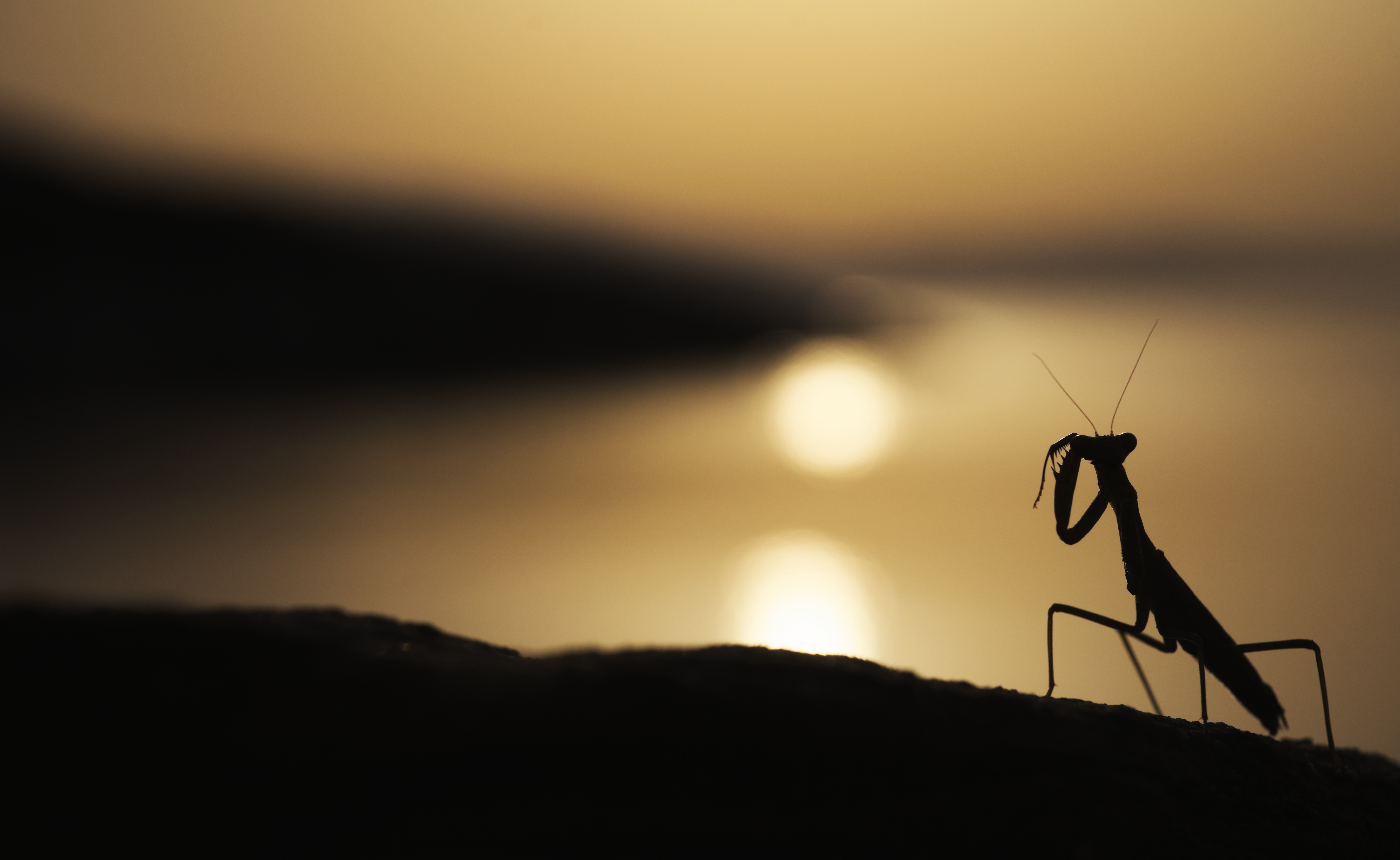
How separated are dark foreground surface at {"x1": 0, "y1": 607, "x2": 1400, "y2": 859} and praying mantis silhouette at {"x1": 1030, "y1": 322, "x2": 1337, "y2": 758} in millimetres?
1835

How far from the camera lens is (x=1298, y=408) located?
114 feet

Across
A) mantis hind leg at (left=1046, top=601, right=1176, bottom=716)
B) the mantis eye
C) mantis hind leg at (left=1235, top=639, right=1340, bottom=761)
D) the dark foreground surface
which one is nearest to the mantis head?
the mantis eye

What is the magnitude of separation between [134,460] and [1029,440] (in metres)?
29.6

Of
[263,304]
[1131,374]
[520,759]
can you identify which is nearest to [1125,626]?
[1131,374]

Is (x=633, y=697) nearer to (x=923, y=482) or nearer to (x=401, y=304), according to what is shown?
(x=923, y=482)

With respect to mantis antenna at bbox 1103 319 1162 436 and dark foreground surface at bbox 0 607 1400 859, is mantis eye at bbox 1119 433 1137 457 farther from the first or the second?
dark foreground surface at bbox 0 607 1400 859

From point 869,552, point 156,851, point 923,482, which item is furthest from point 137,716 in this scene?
point 923,482

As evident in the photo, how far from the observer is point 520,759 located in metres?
2.60

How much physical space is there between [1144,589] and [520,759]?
164 inches

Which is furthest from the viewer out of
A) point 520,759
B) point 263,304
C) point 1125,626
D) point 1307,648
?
point 263,304

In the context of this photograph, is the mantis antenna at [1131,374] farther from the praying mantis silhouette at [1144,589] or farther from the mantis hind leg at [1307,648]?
the mantis hind leg at [1307,648]

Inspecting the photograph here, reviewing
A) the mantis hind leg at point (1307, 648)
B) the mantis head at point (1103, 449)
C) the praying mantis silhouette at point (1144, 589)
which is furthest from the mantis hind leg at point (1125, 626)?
the mantis head at point (1103, 449)

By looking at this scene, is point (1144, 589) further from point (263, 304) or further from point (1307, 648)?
point (263, 304)

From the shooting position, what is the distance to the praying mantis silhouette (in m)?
5.18
